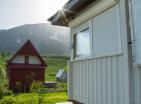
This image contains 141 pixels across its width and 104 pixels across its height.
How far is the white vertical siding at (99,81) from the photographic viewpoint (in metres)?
5.27

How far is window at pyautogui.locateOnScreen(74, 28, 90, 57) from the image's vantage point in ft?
22.8

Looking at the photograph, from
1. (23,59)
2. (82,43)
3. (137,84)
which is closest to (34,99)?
(82,43)

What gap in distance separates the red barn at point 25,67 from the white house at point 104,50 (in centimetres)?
2525

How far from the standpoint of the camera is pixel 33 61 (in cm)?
3394

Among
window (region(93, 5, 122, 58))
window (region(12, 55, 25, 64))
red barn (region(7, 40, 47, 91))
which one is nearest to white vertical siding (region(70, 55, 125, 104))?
window (region(93, 5, 122, 58))

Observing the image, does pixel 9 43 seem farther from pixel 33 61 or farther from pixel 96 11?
pixel 96 11

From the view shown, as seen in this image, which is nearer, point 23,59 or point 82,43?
point 82,43

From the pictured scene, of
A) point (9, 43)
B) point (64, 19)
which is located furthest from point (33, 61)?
point (9, 43)

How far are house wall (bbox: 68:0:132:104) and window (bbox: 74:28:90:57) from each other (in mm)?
211

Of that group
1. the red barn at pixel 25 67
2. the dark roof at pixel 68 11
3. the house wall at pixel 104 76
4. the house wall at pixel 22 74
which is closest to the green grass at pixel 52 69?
the house wall at pixel 22 74

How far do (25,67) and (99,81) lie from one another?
28024 millimetres

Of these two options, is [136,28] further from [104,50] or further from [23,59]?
[23,59]

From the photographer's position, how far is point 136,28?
4.66m

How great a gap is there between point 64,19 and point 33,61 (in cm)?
2604
